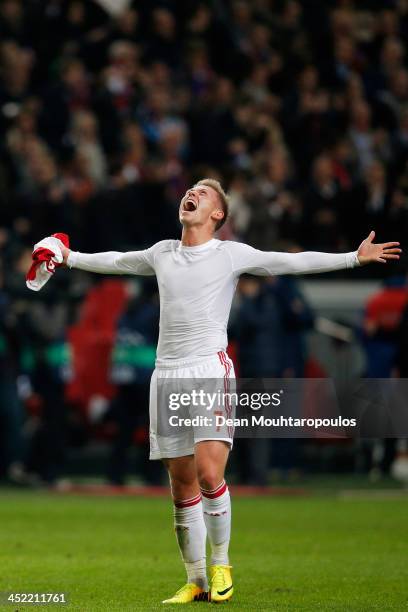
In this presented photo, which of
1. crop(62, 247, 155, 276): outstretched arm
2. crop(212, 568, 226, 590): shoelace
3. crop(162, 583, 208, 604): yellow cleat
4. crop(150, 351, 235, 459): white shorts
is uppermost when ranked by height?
crop(62, 247, 155, 276): outstretched arm

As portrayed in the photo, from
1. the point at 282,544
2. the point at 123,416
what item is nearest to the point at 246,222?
the point at 123,416

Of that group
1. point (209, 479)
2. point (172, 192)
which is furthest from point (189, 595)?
point (172, 192)

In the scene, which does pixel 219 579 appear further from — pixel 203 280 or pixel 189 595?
pixel 203 280

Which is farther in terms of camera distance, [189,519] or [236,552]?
[236,552]

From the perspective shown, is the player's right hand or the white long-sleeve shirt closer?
the white long-sleeve shirt

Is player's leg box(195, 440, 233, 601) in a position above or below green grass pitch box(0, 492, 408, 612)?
above

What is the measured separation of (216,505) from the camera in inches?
299

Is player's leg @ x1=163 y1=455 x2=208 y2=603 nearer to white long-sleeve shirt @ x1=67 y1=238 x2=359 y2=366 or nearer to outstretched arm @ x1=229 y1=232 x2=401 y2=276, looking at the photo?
white long-sleeve shirt @ x1=67 y1=238 x2=359 y2=366

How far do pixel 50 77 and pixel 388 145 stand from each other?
500cm

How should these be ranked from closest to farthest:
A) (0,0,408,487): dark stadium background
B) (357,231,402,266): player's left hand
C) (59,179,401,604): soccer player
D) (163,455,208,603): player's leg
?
(357,231,402,266): player's left hand < (59,179,401,604): soccer player < (163,455,208,603): player's leg < (0,0,408,487): dark stadium background

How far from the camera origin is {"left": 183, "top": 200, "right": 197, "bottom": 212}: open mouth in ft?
25.2

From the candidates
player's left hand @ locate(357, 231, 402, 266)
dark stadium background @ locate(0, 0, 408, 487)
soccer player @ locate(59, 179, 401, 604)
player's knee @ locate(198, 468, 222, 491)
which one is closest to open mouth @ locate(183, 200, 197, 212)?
soccer player @ locate(59, 179, 401, 604)

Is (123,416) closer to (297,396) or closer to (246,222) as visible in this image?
(246,222)

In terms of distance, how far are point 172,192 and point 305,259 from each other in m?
11.1
